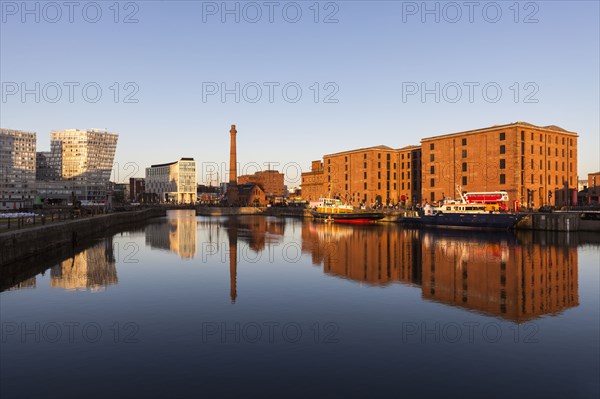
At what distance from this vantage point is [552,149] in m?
97.4

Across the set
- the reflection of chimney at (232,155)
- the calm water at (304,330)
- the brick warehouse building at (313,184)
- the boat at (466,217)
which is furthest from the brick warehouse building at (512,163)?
the reflection of chimney at (232,155)

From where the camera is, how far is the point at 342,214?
105m

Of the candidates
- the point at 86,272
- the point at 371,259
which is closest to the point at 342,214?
the point at 371,259

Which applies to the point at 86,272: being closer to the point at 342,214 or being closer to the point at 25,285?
the point at 25,285

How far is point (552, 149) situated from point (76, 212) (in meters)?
101

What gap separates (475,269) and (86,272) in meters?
30.6

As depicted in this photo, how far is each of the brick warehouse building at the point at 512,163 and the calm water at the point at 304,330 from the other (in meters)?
59.8

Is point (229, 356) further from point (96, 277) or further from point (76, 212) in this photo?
point (76, 212)

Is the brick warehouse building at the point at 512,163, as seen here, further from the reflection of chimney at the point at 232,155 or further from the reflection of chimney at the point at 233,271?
the reflection of chimney at the point at 232,155

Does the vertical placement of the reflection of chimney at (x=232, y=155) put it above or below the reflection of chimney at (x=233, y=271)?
above

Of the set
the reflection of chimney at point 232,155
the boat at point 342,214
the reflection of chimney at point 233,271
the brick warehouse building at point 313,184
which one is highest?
the reflection of chimney at point 232,155

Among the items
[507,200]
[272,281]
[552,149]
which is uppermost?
[552,149]

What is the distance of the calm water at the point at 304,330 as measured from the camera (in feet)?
42.9

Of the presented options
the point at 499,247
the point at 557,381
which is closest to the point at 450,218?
the point at 499,247
